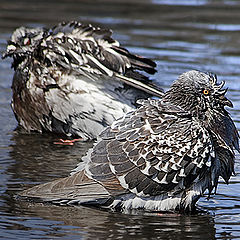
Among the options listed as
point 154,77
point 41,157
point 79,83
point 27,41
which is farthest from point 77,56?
point 154,77

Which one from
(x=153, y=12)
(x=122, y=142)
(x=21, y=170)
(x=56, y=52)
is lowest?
(x=21, y=170)

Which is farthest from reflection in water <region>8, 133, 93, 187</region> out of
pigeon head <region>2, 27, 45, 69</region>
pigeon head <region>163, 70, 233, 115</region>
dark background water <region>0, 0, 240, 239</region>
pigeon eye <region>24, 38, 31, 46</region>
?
pigeon head <region>163, 70, 233, 115</region>

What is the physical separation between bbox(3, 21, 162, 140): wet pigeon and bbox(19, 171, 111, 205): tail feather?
2.43 m

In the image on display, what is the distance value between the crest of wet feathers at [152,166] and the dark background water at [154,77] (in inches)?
5.3

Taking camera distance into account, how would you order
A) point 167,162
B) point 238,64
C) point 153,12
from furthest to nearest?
point 153,12 < point 238,64 < point 167,162

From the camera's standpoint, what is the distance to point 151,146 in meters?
5.96

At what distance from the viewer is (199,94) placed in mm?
6402

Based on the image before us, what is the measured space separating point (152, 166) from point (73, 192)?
70cm

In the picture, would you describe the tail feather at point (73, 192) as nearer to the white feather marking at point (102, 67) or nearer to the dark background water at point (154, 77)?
the dark background water at point (154, 77)

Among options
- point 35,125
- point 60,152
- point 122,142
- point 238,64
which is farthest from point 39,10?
point 122,142

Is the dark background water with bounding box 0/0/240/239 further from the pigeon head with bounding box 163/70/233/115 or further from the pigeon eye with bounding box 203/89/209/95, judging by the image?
the pigeon eye with bounding box 203/89/209/95

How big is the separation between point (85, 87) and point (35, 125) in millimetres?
961

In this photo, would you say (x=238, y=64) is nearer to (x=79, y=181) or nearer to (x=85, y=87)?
(x=85, y=87)

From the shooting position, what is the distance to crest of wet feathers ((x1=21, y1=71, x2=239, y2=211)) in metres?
5.93
